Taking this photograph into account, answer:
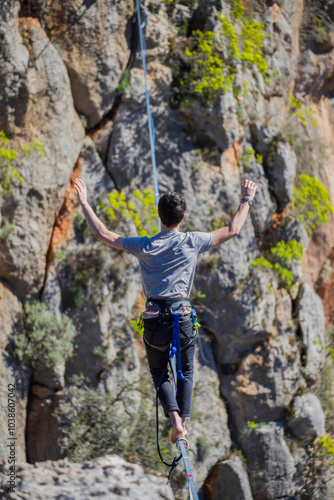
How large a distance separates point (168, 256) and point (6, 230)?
3886 millimetres

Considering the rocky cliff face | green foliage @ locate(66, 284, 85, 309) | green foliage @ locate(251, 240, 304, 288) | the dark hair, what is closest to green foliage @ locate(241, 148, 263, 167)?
the rocky cliff face

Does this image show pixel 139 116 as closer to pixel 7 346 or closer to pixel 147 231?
pixel 147 231

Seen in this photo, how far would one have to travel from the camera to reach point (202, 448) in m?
8.20

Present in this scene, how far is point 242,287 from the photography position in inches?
337

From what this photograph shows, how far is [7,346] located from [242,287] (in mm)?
3839

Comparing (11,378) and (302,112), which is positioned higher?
(302,112)

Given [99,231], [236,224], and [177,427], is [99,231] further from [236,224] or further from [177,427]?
[177,427]

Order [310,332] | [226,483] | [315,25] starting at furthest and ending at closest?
1. [315,25]
2. [310,332]
3. [226,483]

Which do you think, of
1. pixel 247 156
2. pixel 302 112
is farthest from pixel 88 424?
pixel 302 112

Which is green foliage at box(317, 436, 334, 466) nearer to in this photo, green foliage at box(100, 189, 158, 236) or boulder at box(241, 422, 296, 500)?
boulder at box(241, 422, 296, 500)

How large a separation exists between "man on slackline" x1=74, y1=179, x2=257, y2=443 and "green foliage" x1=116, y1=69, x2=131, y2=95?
4.59 metres

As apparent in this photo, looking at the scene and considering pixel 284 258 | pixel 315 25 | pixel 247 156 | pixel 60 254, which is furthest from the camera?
pixel 315 25

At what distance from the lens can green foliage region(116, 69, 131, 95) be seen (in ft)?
26.9

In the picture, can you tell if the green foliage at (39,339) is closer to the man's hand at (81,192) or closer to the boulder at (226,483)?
the boulder at (226,483)
